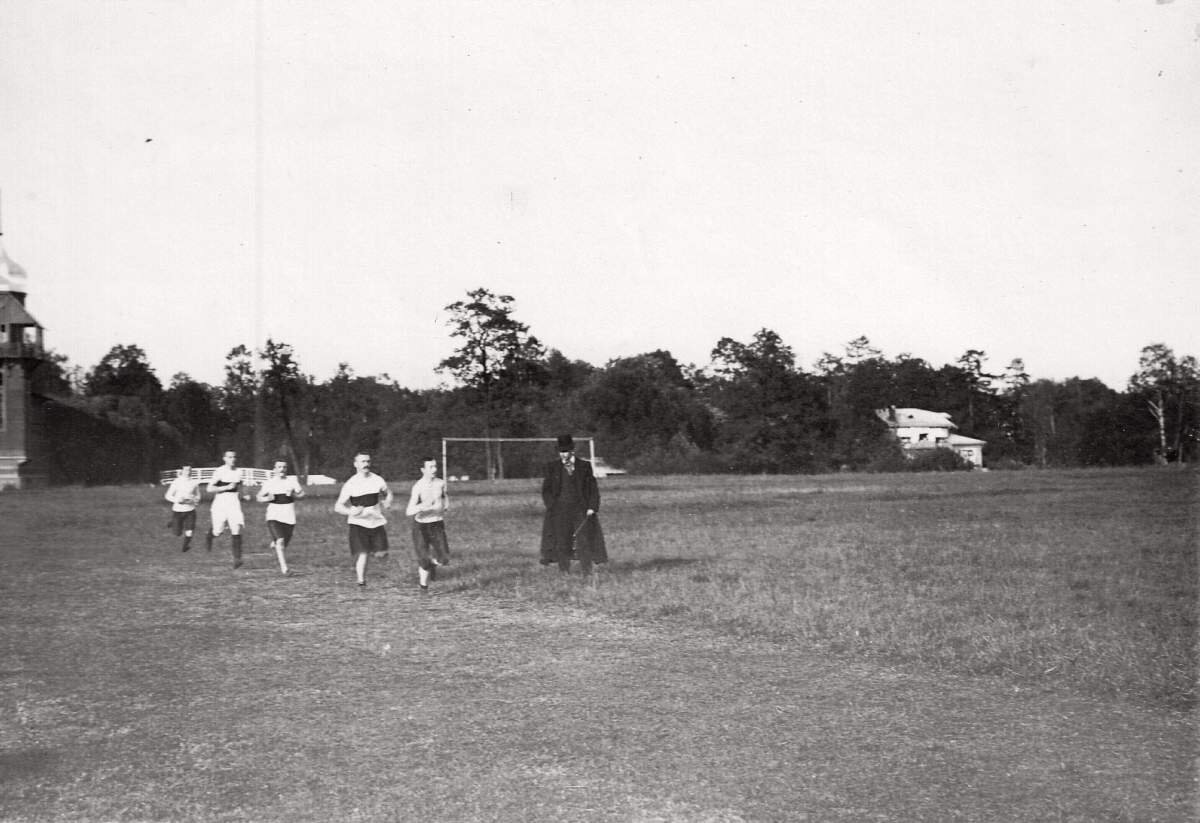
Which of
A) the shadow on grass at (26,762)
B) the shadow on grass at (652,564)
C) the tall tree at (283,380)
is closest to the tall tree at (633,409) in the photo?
the tall tree at (283,380)

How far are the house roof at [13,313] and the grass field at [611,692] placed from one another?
42225 mm

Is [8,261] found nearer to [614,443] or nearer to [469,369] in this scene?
[469,369]

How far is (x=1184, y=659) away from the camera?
771cm

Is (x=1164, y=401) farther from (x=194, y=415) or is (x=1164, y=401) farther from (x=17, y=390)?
(x=194, y=415)

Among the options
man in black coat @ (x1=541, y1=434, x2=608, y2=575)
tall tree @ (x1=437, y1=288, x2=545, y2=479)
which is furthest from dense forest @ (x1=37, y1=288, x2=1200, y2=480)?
man in black coat @ (x1=541, y1=434, x2=608, y2=575)

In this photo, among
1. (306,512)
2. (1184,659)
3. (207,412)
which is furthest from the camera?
(207,412)

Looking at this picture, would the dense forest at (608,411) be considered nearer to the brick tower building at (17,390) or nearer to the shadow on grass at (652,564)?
the brick tower building at (17,390)

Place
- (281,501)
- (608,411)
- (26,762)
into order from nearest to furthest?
(26,762), (281,501), (608,411)


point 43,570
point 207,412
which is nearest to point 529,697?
point 43,570

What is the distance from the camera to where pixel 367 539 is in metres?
12.4

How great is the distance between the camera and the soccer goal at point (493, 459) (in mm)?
47969

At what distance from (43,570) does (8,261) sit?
94.9ft

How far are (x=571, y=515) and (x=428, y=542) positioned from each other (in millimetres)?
1989

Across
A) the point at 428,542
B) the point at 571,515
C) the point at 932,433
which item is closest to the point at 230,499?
the point at 428,542
